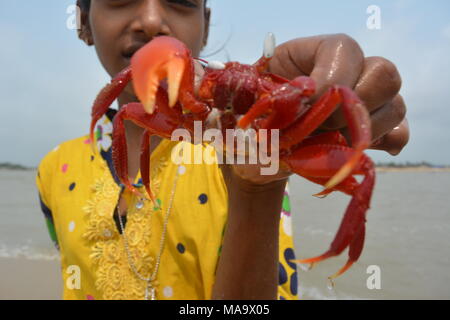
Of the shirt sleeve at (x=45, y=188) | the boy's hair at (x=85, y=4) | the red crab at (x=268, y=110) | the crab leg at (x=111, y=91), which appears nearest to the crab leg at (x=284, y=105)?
the red crab at (x=268, y=110)

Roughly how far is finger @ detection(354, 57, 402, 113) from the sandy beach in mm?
4653

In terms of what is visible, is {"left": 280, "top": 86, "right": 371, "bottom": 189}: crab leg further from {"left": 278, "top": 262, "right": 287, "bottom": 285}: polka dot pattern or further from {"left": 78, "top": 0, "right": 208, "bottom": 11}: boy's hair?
{"left": 78, "top": 0, "right": 208, "bottom": 11}: boy's hair

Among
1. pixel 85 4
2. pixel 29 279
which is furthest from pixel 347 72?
pixel 29 279

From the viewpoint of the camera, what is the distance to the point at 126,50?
142 cm

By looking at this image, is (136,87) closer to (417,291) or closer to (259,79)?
(259,79)

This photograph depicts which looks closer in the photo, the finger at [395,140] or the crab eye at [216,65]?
the crab eye at [216,65]

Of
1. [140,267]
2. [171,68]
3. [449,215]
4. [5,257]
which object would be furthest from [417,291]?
[5,257]

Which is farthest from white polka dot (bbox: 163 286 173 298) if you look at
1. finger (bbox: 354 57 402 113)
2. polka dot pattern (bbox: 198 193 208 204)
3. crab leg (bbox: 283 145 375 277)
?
finger (bbox: 354 57 402 113)

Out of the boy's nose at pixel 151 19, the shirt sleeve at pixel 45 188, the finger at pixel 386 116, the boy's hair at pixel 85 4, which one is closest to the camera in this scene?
the finger at pixel 386 116

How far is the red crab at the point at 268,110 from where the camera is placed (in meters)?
0.66

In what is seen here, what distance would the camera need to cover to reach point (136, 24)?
1.32m

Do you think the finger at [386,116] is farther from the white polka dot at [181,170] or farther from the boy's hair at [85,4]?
the boy's hair at [85,4]

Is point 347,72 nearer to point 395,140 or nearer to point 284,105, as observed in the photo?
point 284,105

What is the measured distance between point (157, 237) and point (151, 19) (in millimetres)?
919
